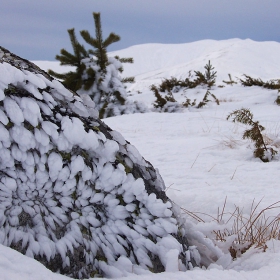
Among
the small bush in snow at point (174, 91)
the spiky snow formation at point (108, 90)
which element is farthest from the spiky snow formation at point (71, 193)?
the small bush in snow at point (174, 91)

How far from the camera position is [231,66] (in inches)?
1350

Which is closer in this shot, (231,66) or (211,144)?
(211,144)

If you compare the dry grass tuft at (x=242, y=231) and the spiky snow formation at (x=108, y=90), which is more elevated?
the spiky snow formation at (x=108, y=90)

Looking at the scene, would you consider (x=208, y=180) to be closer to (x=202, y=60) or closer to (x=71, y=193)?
(x=71, y=193)

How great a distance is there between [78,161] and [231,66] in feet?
117

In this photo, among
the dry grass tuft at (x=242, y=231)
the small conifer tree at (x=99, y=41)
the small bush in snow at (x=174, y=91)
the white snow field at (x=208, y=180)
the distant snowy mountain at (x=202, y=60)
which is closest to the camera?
the white snow field at (x=208, y=180)

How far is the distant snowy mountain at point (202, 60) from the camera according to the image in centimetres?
3388

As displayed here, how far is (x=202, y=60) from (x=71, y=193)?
4197 centimetres

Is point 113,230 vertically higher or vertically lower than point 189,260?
higher

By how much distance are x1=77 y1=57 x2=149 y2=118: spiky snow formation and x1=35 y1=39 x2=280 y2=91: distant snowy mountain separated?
349 inches

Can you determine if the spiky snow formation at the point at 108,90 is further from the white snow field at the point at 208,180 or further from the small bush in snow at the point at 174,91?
the white snow field at the point at 208,180

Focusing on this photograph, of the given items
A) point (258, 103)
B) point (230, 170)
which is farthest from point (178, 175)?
point (258, 103)

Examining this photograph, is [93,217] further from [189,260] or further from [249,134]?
[249,134]

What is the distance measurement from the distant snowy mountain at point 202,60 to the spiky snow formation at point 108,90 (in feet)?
29.1
